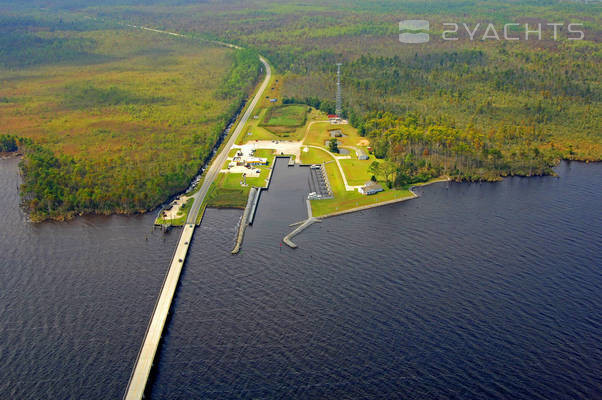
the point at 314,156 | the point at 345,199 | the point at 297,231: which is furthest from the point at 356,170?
the point at 297,231

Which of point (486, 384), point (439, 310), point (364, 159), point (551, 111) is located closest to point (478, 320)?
point (439, 310)

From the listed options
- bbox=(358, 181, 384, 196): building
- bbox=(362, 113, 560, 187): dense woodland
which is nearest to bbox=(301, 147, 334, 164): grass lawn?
bbox=(362, 113, 560, 187): dense woodland

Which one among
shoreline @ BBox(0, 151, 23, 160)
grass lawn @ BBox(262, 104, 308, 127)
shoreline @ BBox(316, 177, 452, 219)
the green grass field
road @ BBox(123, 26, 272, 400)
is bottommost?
road @ BBox(123, 26, 272, 400)

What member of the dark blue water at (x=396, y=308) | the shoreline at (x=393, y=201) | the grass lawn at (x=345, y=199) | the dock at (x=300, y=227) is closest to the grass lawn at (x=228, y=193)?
the dark blue water at (x=396, y=308)

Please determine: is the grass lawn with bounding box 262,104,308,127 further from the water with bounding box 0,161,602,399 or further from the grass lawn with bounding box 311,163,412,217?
the water with bounding box 0,161,602,399

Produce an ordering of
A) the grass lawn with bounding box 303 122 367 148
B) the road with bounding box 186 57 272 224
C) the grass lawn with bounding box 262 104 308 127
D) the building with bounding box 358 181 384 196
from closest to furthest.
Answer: the road with bounding box 186 57 272 224, the building with bounding box 358 181 384 196, the grass lawn with bounding box 303 122 367 148, the grass lawn with bounding box 262 104 308 127

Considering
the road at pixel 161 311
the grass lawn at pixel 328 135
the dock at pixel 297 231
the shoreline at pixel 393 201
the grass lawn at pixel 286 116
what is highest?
the grass lawn at pixel 286 116

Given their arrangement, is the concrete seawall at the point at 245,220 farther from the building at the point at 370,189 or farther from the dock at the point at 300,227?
the building at the point at 370,189
